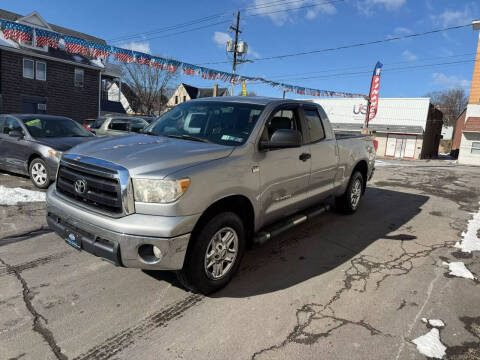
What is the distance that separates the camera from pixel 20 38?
12.9 meters

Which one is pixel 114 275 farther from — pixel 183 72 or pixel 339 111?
pixel 339 111

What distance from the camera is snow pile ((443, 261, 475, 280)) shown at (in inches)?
154

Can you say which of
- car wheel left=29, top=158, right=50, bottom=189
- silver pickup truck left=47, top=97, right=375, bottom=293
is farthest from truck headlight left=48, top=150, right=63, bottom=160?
silver pickup truck left=47, top=97, right=375, bottom=293

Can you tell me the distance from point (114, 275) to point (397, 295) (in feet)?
9.54

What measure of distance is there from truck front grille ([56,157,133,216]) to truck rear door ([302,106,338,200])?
A: 2.54 m

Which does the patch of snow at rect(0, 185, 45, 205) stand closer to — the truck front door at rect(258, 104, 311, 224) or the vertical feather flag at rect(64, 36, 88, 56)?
the truck front door at rect(258, 104, 311, 224)

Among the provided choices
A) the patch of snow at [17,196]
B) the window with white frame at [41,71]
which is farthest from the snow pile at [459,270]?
the window with white frame at [41,71]

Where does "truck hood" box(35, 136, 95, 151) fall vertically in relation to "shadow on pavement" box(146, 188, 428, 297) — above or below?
above

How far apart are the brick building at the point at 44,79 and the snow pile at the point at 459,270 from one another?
84.1 ft

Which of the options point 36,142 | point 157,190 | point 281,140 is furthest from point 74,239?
point 36,142

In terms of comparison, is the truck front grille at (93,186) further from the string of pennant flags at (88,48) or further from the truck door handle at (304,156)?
the string of pennant flags at (88,48)

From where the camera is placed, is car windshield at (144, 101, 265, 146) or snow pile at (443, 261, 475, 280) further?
snow pile at (443, 261, 475, 280)

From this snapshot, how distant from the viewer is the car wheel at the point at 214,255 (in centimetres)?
291

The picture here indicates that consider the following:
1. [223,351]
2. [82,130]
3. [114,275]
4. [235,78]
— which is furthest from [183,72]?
[223,351]
